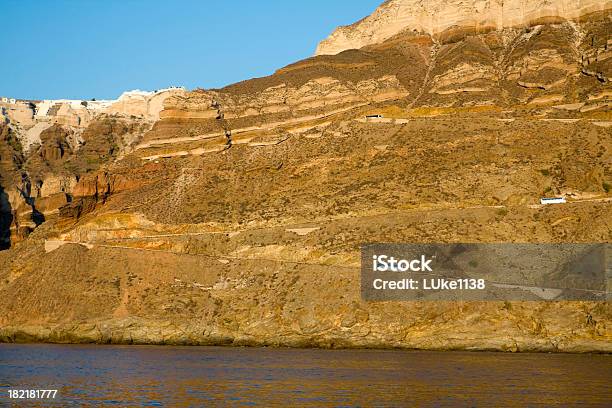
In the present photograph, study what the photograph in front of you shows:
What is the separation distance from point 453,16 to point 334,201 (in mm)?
51772

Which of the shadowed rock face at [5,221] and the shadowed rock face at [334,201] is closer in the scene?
the shadowed rock face at [334,201]

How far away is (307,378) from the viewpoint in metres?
Result: 54.4

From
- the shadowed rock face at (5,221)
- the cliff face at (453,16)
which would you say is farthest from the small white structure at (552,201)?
the shadowed rock face at (5,221)

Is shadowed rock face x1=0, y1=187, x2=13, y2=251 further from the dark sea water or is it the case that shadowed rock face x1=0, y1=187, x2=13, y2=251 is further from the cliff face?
the dark sea water

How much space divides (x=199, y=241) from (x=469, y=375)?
143 feet

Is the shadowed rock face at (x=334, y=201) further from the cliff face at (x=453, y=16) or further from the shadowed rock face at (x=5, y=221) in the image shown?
the shadowed rock face at (x=5, y=221)

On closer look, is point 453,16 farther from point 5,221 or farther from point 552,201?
point 5,221

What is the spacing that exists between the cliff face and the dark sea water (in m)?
70.4

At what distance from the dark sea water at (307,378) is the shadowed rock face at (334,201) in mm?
5889

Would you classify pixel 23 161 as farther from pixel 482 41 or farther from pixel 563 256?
pixel 563 256

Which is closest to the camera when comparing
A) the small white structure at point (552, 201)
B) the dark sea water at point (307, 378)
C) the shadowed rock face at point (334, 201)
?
the dark sea water at point (307, 378)

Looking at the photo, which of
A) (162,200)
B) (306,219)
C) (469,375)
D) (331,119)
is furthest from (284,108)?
(469,375)

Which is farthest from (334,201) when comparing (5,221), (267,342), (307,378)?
(5,221)

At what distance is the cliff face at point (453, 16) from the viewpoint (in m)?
128
